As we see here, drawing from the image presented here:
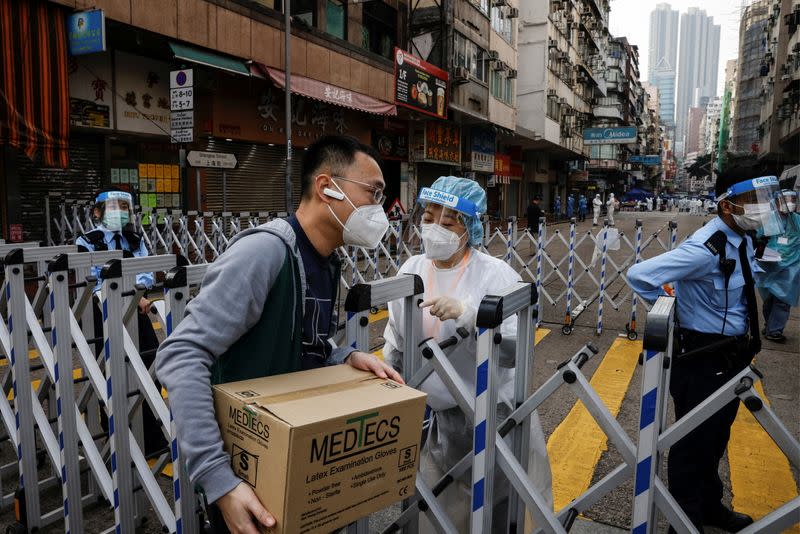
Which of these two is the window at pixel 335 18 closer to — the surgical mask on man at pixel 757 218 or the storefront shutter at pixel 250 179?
the storefront shutter at pixel 250 179

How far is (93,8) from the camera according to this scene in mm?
10516

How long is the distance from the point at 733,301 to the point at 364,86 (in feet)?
55.4

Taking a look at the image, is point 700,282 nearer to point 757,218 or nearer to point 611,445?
point 757,218

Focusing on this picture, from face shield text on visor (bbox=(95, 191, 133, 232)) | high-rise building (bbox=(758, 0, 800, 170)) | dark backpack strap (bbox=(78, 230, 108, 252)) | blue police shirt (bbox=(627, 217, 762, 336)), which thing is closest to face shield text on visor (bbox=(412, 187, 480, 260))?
blue police shirt (bbox=(627, 217, 762, 336))

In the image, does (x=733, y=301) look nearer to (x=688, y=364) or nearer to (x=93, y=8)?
(x=688, y=364)

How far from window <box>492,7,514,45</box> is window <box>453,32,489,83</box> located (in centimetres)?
272

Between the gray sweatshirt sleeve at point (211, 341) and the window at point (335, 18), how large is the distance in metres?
17.5

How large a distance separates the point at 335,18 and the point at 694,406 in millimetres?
17864

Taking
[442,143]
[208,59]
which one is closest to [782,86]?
[442,143]

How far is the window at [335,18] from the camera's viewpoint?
17.8 m

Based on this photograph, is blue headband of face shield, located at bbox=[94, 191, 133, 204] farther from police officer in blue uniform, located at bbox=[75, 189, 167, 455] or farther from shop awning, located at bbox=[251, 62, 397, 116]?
shop awning, located at bbox=[251, 62, 397, 116]

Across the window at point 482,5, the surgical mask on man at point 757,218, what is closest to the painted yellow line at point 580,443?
the surgical mask on man at point 757,218

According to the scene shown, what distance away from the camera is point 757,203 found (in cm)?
308

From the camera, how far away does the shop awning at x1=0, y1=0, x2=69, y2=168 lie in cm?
1009
